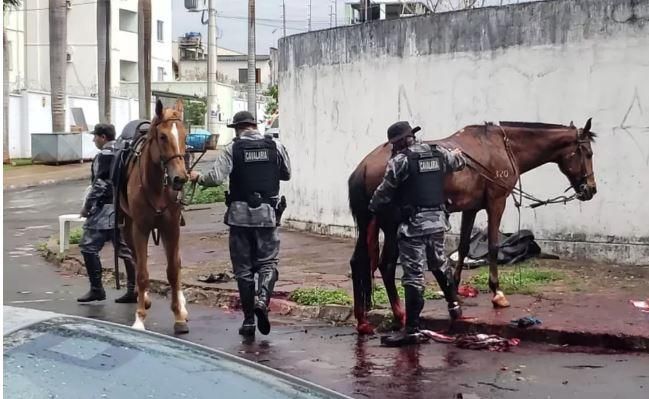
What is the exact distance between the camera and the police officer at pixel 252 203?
828 cm

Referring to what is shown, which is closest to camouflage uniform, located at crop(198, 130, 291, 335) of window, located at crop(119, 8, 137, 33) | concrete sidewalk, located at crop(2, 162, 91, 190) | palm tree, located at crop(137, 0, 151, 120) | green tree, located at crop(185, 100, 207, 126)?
concrete sidewalk, located at crop(2, 162, 91, 190)

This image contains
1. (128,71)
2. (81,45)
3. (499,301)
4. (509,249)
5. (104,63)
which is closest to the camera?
(499,301)

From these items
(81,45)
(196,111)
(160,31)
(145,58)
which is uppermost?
(160,31)

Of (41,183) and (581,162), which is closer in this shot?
(581,162)

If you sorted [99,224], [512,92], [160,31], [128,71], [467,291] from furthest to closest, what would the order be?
[160,31] → [128,71] → [512,92] → [99,224] → [467,291]

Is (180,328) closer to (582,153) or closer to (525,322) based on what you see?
(525,322)

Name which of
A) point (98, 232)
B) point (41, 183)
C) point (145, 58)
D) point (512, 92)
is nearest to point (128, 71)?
point (145, 58)

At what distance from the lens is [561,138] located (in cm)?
986

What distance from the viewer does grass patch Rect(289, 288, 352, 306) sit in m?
9.77

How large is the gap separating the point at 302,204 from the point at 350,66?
2598 millimetres

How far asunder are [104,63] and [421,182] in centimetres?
2982

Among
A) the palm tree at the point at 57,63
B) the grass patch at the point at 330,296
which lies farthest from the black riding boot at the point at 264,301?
the palm tree at the point at 57,63

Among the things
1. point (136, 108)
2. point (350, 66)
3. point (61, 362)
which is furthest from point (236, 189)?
point (136, 108)

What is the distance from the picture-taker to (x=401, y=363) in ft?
25.0
